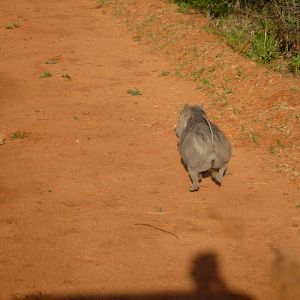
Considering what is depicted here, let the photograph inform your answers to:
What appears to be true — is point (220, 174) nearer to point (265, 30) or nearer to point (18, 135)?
point (18, 135)

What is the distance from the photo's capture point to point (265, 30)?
34.6ft

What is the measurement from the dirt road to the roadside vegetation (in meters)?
1.71

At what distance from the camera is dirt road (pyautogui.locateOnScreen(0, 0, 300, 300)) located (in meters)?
4.71

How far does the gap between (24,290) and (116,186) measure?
2084 millimetres

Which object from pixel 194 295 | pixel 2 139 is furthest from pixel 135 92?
pixel 194 295

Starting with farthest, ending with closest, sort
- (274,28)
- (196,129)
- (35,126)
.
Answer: (274,28) → (35,126) → (196,129)

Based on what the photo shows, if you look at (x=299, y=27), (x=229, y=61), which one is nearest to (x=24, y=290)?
(x=229, y=61)

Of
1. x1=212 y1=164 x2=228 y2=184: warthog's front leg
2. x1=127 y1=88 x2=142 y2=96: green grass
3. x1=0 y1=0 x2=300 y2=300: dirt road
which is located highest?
x1=212 y1=164 x2=228 y2=184: warthog's front leg

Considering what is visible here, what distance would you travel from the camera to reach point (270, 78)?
9.12m

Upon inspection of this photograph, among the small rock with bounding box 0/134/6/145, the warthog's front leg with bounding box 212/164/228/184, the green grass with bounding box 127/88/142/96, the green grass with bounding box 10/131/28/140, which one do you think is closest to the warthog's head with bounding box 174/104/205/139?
the warthog's front leg with bounding box 212/164/228/184

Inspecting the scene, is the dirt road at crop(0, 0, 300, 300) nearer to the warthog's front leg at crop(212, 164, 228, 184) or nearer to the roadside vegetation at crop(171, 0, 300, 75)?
the warthog's front leg at crop(212, 164, 228, 184)

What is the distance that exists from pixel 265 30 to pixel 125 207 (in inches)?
243

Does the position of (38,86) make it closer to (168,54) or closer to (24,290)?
(168,54)

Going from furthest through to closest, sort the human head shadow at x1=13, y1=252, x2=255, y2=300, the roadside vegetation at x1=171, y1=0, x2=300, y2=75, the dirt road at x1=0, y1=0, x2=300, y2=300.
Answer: the roadside vegetation at x1=171, y1=0, x2=300, y2=75
the dirt road at x1=0, y1=0, x2=300, y2=300
the human head shadow at x1=13, y1=252, x2=255, y2=300
